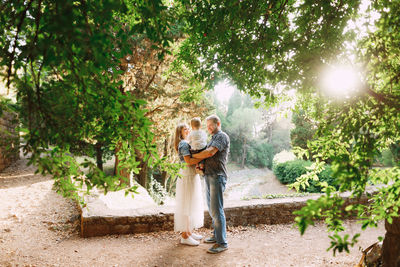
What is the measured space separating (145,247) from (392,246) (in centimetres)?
361

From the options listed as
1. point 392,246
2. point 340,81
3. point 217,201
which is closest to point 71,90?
point 340,81

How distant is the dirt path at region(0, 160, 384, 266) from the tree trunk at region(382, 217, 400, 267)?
43 cm

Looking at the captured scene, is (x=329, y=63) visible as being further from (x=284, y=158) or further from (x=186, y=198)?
(x=284, y=158)

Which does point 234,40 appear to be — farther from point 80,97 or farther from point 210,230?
point 210,230

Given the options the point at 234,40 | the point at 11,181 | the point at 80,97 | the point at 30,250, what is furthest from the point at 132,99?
the point at 11,181

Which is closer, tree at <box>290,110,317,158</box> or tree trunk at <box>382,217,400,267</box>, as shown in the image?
tree trunk at <box>382,217,400,267</box>

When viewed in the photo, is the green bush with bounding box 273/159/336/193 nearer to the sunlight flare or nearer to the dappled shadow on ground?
the sunlight flare

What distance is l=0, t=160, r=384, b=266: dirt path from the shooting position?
12.3 ft

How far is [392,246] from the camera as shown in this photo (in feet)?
9.90

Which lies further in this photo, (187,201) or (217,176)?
(187,201)

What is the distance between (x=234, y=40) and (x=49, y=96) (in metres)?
2.06

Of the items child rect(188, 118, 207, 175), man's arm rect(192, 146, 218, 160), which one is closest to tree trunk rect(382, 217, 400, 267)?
man's arm rect(192, 146, 218, 160)

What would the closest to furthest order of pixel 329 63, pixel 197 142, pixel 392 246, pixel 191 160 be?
pixel 329 63 → pixel 392 246 → pixel 191 160 → pixel 197 142

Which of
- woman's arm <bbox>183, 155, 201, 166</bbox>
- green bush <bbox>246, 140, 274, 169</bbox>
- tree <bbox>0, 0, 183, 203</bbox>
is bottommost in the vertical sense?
green bush <bbox>246, 140, 274, 169</bbox>
